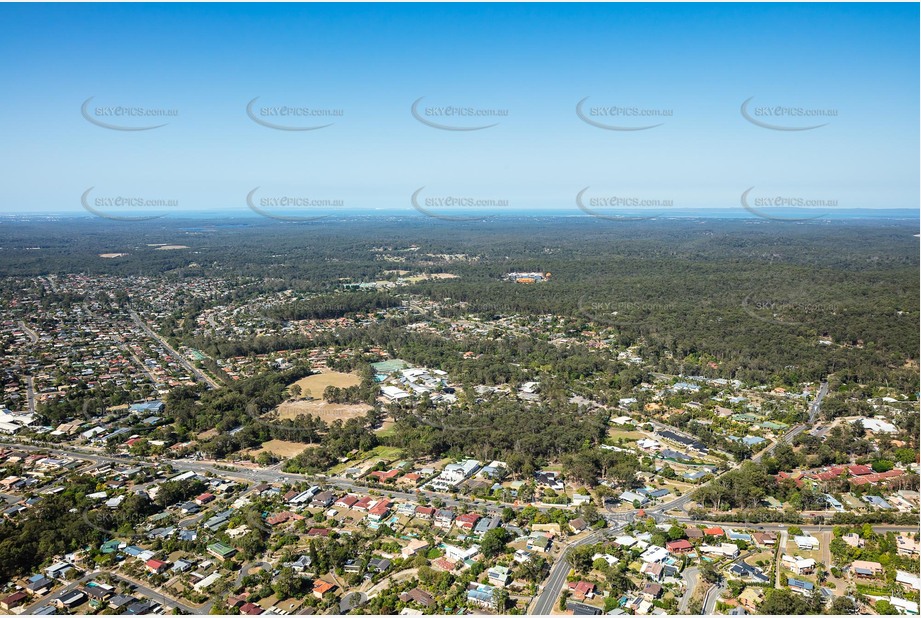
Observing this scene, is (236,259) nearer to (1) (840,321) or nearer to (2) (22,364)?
(2) (22,364)

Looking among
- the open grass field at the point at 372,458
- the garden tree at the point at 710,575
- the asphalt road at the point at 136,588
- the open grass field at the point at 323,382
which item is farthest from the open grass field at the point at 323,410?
the garden tree at the point at 710,575

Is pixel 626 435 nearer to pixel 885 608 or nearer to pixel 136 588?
pixel 885 608

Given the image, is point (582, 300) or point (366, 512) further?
point (582, 300)

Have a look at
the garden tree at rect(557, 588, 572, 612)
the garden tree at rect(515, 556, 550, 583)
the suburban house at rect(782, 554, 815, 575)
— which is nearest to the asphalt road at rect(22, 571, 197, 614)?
the garden tree at rect(515, 556, 550, 583)

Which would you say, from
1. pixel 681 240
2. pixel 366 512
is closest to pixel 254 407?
pixel 366 512

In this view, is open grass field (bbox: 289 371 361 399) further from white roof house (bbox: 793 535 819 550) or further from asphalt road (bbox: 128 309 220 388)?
white roof house (bbox: 793 535 819 550)

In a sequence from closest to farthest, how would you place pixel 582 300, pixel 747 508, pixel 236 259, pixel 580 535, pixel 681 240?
1. pixel 580 535
2. pixel 747 508
3. pixel 582 300
4. pixel 236 259
5. pixel 681 240
